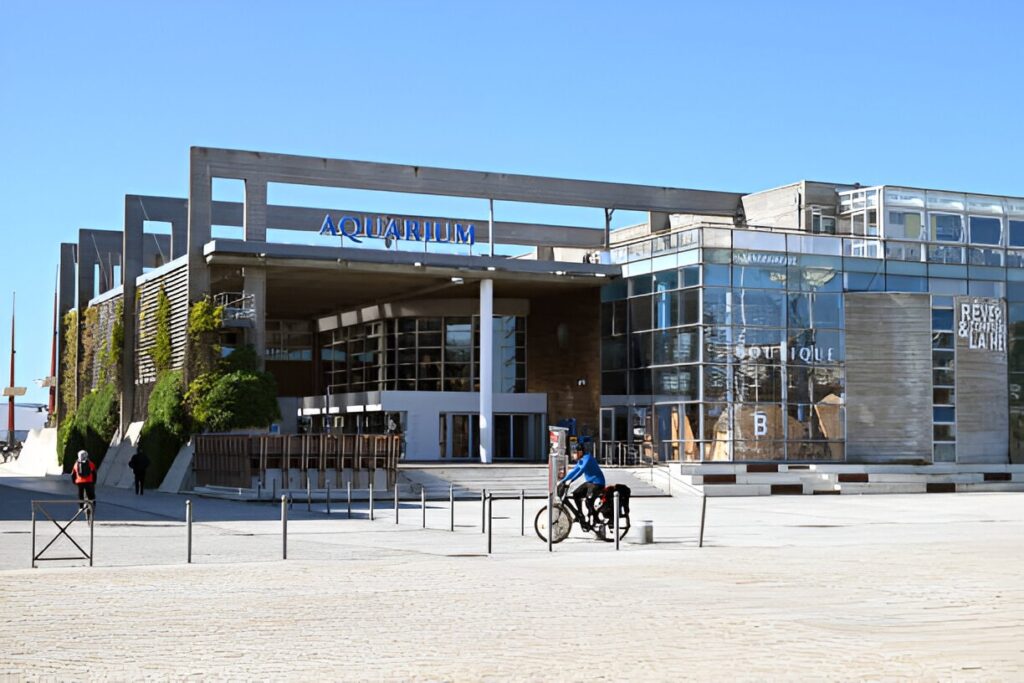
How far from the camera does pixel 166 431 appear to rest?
154ft

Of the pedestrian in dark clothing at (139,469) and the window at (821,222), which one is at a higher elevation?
the window at (821,222)

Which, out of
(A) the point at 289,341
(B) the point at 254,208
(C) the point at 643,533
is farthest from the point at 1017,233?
(C) the point at 643,533

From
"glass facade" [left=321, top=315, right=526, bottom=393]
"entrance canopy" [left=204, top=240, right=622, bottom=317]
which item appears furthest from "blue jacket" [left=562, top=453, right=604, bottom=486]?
"glass facade" [left=321, top=315, right=526, bottom=393]

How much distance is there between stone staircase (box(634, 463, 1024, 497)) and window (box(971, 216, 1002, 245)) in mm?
9360

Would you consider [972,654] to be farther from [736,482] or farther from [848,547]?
[736,482]

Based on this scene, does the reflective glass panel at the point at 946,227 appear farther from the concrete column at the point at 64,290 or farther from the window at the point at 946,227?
the concrete column at the point at 64,290

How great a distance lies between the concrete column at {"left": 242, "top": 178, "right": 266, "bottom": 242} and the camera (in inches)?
1859

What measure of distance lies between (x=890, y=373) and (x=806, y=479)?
6.10 m

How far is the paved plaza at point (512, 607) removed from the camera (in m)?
9.81

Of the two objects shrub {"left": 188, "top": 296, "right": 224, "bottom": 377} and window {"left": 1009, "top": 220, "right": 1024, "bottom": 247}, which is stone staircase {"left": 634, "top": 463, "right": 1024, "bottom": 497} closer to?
window {"left": 1009, "top": 220, "right": 1024, "bottom": 247}

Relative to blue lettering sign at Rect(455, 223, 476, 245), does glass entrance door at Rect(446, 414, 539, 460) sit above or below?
below

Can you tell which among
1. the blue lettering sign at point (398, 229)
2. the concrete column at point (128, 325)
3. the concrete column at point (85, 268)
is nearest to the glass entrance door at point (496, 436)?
the blue lettering sign at point (398, 229)

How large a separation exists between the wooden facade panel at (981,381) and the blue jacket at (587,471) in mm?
28598

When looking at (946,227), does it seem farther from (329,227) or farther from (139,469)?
(139,469)
